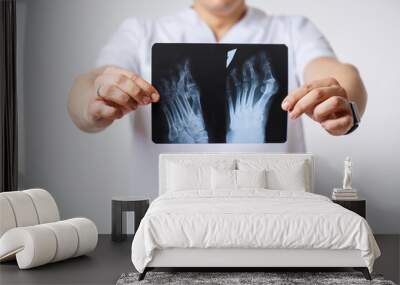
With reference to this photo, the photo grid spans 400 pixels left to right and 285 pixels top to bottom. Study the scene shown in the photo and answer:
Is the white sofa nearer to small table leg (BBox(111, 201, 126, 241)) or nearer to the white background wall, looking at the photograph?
small table leg (BBox(111, 201, 126, 241))

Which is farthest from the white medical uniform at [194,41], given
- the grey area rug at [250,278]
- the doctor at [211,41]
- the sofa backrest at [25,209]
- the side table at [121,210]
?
the grey area rug at [250,278]

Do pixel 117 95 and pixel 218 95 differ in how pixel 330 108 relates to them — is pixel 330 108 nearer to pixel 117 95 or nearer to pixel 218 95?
pixel 218 95

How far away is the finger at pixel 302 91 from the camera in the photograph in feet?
22.2

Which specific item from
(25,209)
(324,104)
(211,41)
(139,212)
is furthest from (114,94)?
(324,104)

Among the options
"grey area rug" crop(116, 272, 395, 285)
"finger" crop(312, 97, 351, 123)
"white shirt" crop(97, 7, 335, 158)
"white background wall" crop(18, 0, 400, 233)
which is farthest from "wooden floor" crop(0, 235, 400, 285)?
"finger" crop(312, 97, 351, 123)

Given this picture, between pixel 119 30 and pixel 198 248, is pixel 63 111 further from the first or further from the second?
pixel 198 248

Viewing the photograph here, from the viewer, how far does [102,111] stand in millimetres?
6887

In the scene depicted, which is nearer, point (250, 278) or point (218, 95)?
point (250, 278)

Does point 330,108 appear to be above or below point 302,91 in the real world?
below

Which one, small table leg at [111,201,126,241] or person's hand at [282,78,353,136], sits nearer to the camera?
small table leg at [111,201,126,241]

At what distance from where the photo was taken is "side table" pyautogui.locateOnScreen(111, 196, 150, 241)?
6.50 metres

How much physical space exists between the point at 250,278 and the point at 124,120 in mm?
2750

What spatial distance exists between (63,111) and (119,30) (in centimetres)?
104

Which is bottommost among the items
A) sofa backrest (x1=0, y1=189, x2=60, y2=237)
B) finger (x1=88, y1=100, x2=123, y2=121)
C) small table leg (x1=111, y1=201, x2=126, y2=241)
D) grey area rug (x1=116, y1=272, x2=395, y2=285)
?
grey area rug (x1=116, y1=272, x2=395, y2=285)
